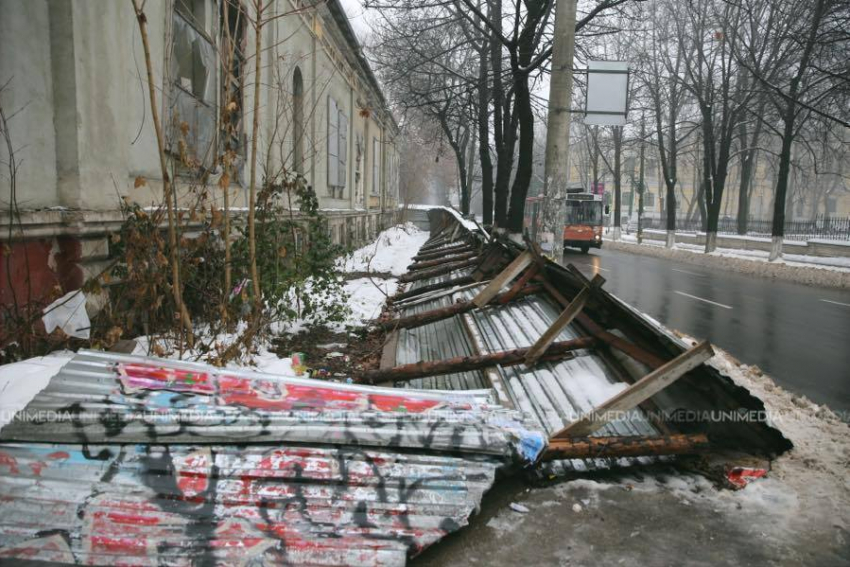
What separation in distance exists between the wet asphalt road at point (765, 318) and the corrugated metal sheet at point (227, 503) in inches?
173

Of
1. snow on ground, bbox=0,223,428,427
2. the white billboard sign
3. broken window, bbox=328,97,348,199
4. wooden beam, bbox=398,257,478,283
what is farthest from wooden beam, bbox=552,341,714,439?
broken window, bbox=328,97,348,199

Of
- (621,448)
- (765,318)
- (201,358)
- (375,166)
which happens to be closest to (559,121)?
(765,318)

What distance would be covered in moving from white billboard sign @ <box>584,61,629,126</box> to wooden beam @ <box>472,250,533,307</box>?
338 cm

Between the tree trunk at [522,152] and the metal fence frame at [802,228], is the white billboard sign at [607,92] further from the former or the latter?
the metal fence frame at [802,228]

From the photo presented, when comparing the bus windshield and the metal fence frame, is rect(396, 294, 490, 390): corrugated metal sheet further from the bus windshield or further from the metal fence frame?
the metal fence frame

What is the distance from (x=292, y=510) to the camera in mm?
2471

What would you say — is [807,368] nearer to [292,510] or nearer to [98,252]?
[292,510]

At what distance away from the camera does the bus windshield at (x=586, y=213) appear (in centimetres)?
2695

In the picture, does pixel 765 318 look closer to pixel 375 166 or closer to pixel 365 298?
pixel 365 298

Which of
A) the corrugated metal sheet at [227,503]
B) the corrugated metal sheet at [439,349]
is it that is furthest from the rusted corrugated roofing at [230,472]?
the corrugated metal sheet at [439,349]

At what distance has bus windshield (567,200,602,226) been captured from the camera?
88.4 feet

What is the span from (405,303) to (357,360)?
9.32 feet

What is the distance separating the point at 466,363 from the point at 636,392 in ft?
4.98

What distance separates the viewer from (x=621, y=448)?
302 cm
